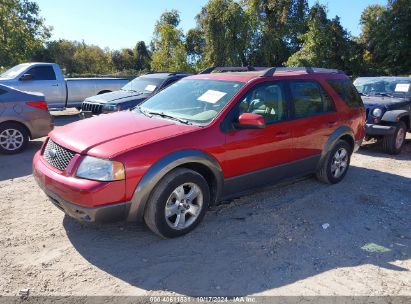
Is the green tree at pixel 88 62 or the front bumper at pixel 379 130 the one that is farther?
the green tree at pixel 88 62

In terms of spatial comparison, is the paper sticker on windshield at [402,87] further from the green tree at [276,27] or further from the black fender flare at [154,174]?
the green tree at [276,27]

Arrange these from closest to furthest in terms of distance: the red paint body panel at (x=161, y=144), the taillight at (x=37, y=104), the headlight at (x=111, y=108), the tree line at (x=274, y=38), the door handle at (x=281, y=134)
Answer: the red paint body panel at (x=161, y=144)
the door handle at (x=281, y=134)
the taillight at (x=37, y=104)
the headlight at (x=111, y=108)
the tree line at (x=274, y=38)

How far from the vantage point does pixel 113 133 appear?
3.81 metres

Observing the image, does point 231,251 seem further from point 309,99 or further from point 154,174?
point 309,99

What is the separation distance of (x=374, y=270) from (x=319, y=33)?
17793mm

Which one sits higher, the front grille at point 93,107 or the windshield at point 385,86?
the windshield at point 385,86

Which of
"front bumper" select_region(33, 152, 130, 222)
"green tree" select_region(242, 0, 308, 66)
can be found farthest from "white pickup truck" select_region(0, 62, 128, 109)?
"green tree" select_region(242, 0, 308, 66)

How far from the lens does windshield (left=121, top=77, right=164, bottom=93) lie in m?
9.89

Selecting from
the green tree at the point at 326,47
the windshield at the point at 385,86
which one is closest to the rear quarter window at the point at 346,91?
the windshield at the point at 385,86

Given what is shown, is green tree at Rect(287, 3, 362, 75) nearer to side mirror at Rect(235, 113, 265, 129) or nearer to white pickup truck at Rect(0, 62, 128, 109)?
white pickup truck at Rect(0, 62, 128, 109)

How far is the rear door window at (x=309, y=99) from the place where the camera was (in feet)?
16.2

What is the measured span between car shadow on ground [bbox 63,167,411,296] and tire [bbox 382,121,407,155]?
315 centimetres

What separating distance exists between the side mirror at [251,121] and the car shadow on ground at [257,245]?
A: 1.18 m

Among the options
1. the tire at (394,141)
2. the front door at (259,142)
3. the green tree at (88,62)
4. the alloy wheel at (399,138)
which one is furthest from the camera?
the green tree at (88,62)
